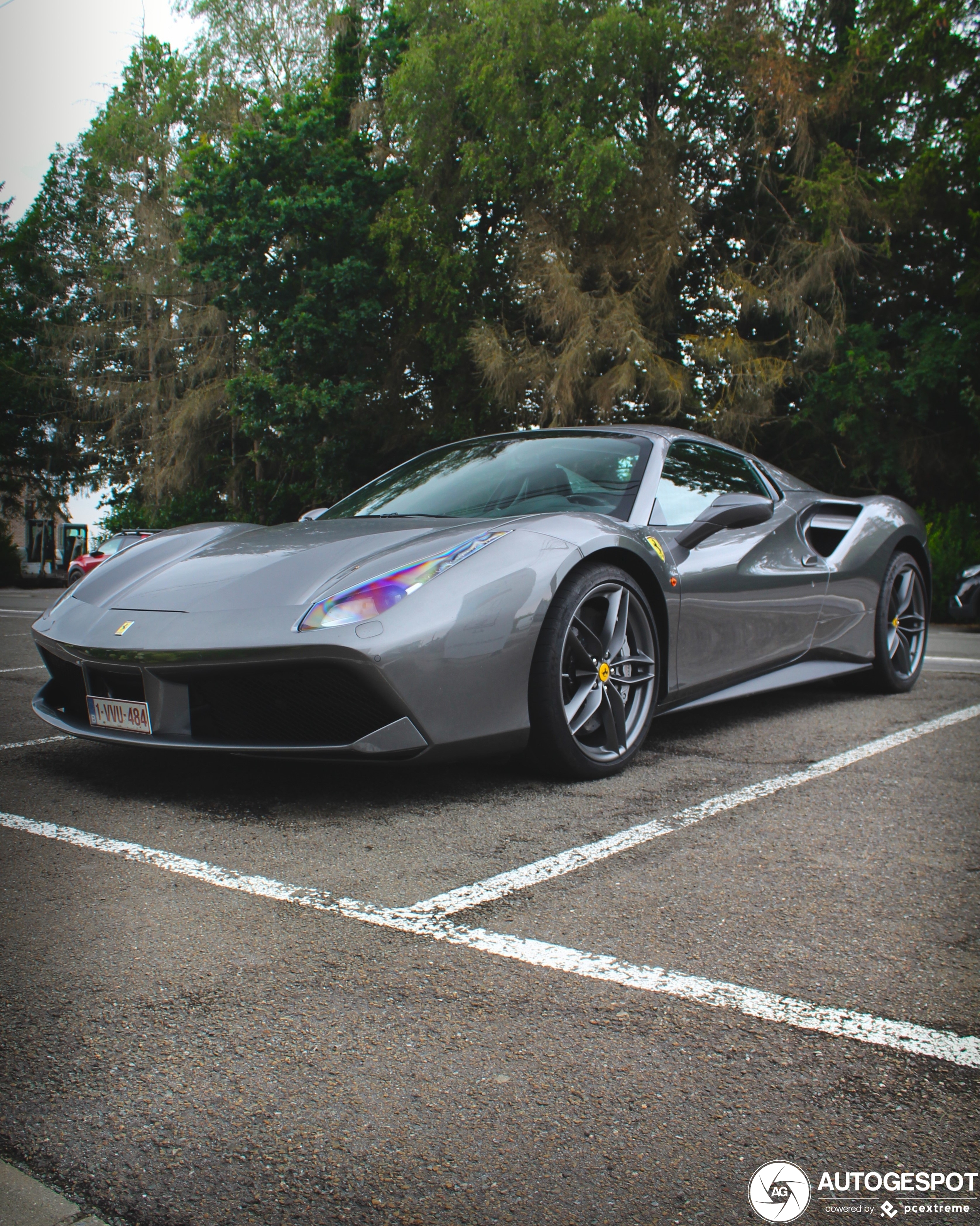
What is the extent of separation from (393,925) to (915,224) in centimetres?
1763

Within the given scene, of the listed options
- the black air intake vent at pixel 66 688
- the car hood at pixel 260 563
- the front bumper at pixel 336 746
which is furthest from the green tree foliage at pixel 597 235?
the black air intake vent at pixel 66 688

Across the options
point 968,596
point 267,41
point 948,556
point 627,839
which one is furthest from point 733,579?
point 267,41

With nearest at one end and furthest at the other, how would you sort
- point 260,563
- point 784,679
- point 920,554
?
1. point 260,563
2. point 784,679
3. point 920,554

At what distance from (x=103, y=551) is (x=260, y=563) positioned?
21.3 meters

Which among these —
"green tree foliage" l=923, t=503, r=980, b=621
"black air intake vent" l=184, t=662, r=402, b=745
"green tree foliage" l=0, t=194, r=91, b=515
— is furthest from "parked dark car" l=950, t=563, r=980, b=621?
"green tree foliage" l=0, t=194, r=91, b=515

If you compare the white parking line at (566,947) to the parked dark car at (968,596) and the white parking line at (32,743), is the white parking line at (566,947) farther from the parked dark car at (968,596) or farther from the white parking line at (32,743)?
the parked dark car at (968,596)

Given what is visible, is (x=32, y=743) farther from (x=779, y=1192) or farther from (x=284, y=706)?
(x=779, y=1192)

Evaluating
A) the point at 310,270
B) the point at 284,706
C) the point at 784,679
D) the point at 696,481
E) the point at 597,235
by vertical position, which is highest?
the point at 310,270

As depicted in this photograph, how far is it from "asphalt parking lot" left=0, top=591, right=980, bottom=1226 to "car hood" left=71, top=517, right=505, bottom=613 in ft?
1.93

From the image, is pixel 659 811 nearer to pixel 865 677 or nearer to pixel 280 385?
pixel 865 677

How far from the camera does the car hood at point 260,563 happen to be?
2.91 meters

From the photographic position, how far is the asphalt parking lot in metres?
1.26

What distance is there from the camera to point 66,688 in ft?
10.5

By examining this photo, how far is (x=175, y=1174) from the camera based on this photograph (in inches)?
48.9
